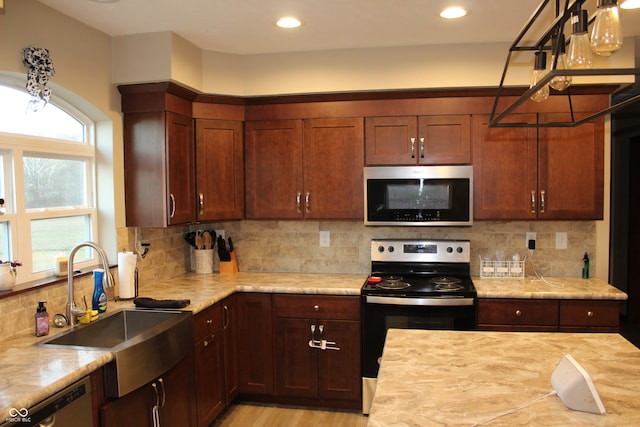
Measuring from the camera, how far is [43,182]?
278 centimetres

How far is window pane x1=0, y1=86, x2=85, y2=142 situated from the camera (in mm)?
2518

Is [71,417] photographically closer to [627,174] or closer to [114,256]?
[114,256]

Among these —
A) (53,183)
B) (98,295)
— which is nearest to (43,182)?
(53,183)

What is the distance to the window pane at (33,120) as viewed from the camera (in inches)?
99.1

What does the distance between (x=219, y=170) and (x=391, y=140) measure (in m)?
1.26

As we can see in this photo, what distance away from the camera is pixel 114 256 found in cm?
318

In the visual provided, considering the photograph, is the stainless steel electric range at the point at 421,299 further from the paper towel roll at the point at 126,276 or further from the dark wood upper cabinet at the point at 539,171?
the paper towel roll at the point at 126,276

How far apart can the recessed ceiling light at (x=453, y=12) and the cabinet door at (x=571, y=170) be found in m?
1.03

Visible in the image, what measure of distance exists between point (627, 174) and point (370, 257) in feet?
9.43

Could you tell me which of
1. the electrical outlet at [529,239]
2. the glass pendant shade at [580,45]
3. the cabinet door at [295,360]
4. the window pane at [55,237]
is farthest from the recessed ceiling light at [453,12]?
the window pane at [55,237]

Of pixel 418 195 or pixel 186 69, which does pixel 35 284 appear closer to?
pixel 186 69

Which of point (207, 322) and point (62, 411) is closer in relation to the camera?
point (62, 411)

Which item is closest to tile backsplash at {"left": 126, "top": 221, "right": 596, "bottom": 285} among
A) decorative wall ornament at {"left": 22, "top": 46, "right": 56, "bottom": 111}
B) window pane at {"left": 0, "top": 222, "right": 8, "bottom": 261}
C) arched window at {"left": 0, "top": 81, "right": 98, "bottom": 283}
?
arched window at {"left": 0, "top": 81, "right": 98, "bottom": 283}

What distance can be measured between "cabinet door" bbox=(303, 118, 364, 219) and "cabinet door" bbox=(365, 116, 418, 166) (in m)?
0.06
